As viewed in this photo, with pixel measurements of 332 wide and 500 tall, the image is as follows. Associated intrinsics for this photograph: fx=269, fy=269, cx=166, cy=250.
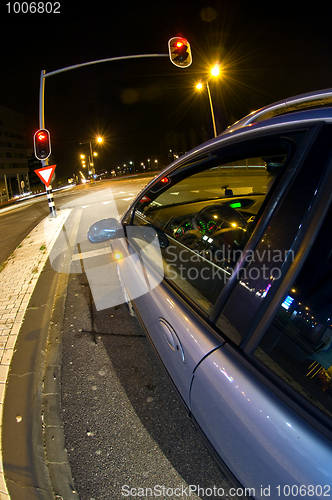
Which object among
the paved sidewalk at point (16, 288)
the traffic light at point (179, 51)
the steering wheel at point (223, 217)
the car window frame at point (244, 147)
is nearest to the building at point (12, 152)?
the traffic light at point (179, 51)

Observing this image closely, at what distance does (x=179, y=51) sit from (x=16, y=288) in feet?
29.8

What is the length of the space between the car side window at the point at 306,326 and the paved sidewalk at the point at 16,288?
185 cm

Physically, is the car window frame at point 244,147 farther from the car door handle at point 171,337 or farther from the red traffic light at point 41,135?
the red traffic light at point 41,135

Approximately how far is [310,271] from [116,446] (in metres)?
1.79

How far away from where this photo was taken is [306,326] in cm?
102

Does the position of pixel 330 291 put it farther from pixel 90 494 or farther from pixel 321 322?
pixel 90 494

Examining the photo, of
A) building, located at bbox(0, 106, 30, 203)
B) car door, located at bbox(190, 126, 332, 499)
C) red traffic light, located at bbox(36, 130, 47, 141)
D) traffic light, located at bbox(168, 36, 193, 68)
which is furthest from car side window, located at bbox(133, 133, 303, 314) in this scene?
building, located at bbox(0, 106, 30, 203)

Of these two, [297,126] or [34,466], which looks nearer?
[297,126]

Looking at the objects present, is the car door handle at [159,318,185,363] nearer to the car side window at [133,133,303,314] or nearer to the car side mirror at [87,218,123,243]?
the car side window at [133,133,303,314]

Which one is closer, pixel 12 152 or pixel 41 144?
pixel 41 144

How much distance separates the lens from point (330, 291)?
1033 mm

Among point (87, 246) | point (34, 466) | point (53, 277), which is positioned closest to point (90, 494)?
point (34, 466)

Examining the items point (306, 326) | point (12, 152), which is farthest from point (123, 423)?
point (12, 152)

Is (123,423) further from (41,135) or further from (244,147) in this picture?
(41,135)
